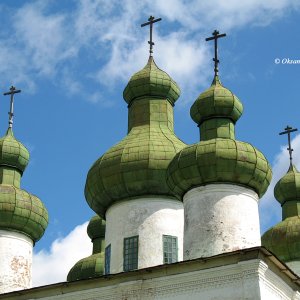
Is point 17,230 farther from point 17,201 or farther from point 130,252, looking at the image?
point 130,252

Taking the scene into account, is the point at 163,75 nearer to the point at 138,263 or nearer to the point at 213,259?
the point at 138,263

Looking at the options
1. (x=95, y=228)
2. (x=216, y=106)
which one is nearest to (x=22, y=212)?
(x=95, y=228)

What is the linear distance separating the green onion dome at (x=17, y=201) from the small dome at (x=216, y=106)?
14.4ft

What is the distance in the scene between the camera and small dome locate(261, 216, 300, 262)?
22609mm

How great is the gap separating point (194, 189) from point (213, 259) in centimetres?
199

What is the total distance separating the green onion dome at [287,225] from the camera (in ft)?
74.3

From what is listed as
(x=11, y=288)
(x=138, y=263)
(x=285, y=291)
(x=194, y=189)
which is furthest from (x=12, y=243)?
(x=285, y=291)

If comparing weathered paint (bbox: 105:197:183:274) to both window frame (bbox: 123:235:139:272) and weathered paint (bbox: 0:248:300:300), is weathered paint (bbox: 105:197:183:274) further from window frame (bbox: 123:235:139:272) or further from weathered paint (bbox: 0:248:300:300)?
weathered paint (bbox: 0:248:300:300)

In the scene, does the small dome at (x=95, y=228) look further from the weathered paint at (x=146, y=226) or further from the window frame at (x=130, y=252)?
the window frame at (x=130, y=252)

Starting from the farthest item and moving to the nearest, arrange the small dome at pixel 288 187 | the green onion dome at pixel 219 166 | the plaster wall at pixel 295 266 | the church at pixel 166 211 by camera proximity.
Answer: the small dome at pixel 288 187, the plaster wall at pixel 295 266, the green onion dome at pixel 219 166, the church at pixel 166 211

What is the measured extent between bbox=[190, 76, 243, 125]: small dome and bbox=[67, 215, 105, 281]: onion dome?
636 centimetres

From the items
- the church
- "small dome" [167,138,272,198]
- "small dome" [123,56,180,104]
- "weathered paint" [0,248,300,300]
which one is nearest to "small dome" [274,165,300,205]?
the church

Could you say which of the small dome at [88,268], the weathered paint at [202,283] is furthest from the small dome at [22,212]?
the weathered paint at [202,283]

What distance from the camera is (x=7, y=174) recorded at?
803 inches
